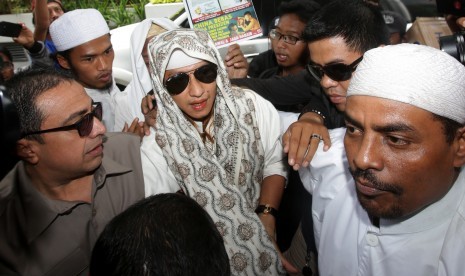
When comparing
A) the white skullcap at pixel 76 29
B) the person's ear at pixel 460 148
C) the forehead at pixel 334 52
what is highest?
the white skullcap at pixel 76 29

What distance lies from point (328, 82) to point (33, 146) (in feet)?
5.03

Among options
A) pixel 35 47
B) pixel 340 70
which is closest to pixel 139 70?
pixel 340 70

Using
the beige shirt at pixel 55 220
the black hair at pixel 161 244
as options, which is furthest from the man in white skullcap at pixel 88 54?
the black hair at pixel 161 244

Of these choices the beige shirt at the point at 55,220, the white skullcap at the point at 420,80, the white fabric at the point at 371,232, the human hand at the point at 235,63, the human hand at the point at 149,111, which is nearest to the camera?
the white skullcap at the point at 420,80

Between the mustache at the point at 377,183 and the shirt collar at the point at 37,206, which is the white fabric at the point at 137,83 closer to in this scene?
the shirt collar at the point at 37,206

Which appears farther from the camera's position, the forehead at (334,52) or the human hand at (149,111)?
the human hand at (149,111)

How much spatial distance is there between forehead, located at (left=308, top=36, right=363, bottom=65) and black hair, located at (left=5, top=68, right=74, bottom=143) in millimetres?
1389

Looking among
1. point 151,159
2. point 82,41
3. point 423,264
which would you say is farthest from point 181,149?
point 82,41

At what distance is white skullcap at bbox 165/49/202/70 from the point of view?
2090 mm

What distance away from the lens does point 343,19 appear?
2.12 meters

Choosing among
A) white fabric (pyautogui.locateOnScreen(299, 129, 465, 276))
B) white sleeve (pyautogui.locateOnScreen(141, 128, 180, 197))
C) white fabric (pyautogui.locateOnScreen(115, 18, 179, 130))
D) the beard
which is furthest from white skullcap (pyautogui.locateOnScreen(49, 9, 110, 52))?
the beard

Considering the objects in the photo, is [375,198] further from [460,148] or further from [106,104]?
[106,104]

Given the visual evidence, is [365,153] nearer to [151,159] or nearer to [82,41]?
[151,159]

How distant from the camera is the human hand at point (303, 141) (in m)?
1.87
